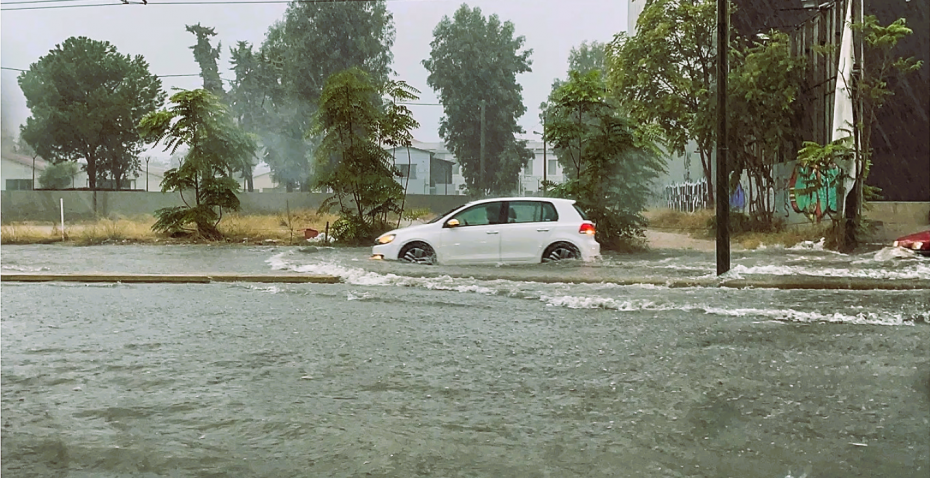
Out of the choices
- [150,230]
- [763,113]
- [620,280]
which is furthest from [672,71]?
[150,230]

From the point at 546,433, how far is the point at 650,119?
25.4ft

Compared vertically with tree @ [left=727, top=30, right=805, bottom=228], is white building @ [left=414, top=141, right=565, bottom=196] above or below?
below

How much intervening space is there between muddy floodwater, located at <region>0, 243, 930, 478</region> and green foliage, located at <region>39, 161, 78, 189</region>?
79 centimetres

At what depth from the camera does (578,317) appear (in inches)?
262

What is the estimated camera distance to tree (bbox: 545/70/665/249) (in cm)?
1018

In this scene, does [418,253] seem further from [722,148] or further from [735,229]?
[735,229]

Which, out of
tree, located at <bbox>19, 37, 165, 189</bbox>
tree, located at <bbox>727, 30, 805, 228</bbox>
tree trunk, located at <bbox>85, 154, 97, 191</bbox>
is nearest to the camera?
tree, located at <bbox>19, 37, 165, 189</bbox>

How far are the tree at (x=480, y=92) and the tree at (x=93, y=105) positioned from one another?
3134 millimetres

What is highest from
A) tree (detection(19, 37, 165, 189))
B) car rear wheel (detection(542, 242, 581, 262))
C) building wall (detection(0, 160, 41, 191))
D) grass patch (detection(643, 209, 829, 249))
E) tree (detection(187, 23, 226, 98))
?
tree (detection(187, 23, 226, 98))

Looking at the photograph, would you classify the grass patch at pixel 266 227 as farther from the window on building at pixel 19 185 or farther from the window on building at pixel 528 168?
the window on building at pixel 19 185

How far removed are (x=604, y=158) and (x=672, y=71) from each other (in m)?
1.88

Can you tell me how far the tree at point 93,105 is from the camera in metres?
7.25

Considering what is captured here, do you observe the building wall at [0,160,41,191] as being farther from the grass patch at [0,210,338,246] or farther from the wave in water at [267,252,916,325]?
the wave in water at [267,252,916,325]

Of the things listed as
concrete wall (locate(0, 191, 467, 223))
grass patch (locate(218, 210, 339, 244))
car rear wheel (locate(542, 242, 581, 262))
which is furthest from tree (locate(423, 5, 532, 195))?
grass patch (locate(218, 210, 339, 244))
